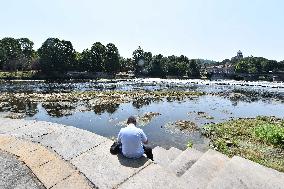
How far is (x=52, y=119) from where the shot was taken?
88.7 feet

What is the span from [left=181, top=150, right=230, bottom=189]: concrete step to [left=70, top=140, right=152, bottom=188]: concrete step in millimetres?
1111

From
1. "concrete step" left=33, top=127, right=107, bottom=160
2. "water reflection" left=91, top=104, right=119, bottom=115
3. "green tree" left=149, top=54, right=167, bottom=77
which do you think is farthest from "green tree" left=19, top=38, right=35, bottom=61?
"concrete step" left=33, top=127, right=107, bottom=160

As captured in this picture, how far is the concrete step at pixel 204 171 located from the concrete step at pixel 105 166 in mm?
1111

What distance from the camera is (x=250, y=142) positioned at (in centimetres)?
1869

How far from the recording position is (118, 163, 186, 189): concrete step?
608 cm

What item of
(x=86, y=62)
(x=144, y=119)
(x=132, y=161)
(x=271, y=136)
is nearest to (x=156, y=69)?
(x=86, y=62)

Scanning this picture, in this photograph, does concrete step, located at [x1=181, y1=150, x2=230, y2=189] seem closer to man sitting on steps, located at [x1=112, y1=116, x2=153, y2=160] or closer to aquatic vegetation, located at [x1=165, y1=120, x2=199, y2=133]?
man sitting on steps, located at [x1=112, y1=116, x2=153, y2=160]

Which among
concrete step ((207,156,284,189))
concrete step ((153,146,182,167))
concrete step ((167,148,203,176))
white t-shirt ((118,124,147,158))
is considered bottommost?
concrete step ((153,146,182,167))

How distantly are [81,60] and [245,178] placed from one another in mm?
103892

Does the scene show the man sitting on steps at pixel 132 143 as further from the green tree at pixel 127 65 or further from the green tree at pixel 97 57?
the green tree at pixel 127 65

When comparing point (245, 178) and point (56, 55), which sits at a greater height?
point (56, 55)

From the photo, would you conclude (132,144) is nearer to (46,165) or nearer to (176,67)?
(46,165)

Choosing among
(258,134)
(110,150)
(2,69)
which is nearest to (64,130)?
(110,150)

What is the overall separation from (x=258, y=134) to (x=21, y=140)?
53.0 feet
